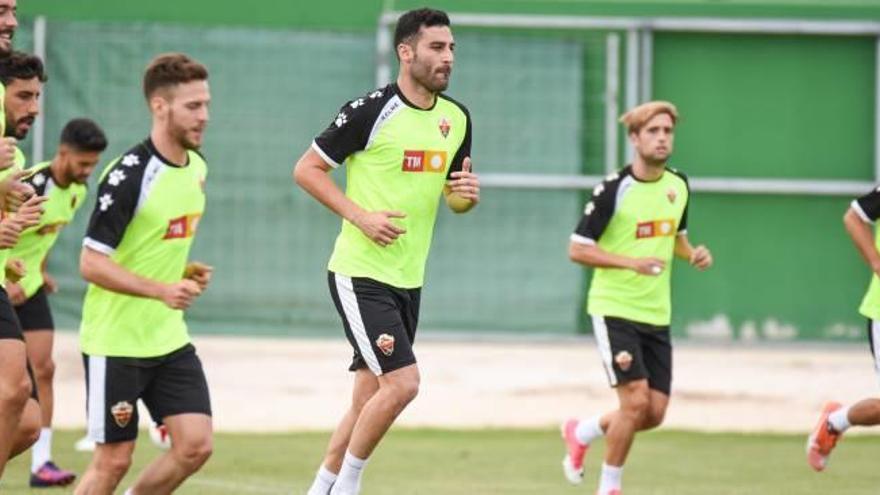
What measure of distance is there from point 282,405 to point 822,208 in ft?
16.1

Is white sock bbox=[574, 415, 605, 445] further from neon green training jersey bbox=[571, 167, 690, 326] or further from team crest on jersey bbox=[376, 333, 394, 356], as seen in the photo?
team crest on jersey bbox=[376, 333, 394, 356]

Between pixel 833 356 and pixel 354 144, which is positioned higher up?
pixel 354 144

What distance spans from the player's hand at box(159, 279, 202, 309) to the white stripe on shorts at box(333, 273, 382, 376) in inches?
57.2

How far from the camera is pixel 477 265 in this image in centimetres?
1761

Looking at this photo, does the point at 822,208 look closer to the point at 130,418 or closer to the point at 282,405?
the point at 282,405

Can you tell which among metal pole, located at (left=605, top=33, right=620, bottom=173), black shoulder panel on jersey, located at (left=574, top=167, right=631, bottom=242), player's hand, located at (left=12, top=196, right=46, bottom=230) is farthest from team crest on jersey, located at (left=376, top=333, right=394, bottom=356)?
metal pole, located at (left=605, top=33, right=620, bottom=173)

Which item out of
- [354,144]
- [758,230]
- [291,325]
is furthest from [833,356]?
[354,144]

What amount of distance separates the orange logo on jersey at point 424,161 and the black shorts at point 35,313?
11.5 ft

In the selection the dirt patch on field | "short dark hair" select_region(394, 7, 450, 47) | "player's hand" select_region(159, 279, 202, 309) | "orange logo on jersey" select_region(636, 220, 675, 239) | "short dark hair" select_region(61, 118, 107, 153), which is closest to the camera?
"player's hand" select_region(159, 279, 202, 309)

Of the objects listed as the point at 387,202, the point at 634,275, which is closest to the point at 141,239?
the point at 387,202

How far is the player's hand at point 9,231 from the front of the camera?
8945mm

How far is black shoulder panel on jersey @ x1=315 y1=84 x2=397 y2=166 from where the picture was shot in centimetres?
988

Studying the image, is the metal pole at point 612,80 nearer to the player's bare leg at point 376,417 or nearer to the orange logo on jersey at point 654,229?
the orange logo on jersey at point 654,229

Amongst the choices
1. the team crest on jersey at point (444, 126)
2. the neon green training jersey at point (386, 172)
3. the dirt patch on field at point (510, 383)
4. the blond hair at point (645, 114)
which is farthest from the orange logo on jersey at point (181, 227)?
the dirt patch on field at point (510, 383)
